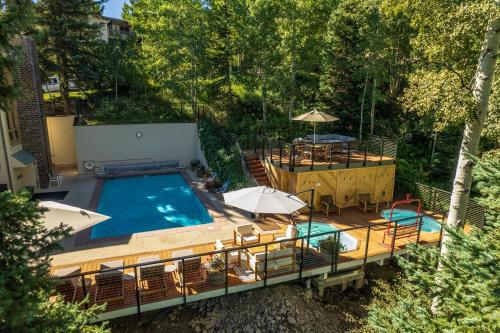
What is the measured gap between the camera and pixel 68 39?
Answer: 2133cm

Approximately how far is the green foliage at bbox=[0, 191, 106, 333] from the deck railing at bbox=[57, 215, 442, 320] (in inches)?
85.8

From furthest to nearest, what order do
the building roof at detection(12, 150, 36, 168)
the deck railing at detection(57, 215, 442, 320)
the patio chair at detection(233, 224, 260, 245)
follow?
1. the building roof at detection(12, 150, 36, 168)
2. the patio chair at detection(233, 224, 260, 245)
3. the deck railing at detection(57, 215, 442, 320)

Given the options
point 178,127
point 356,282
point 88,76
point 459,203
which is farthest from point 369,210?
point 88,76

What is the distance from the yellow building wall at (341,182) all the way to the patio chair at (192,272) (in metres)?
6.04

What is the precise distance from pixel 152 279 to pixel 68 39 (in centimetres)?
2027

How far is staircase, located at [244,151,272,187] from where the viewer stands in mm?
14516

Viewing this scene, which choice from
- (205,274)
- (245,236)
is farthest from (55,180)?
(205,274)

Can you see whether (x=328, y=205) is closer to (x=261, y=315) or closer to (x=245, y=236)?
(x=245, y=236)

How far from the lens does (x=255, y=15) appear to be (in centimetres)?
1833

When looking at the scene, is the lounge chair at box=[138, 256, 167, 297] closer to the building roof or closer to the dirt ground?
the dirt ground

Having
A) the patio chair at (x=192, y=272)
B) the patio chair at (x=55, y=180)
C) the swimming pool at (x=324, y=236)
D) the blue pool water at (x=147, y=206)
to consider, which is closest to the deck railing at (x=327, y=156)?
the swimming pool at (x=324, y=236)

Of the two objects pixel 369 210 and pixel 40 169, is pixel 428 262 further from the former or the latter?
pixel 40 169

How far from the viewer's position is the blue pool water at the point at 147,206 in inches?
541

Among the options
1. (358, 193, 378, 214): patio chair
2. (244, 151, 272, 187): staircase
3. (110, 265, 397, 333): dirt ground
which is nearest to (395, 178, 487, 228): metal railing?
(358, 193, 378, 214): patio chair
